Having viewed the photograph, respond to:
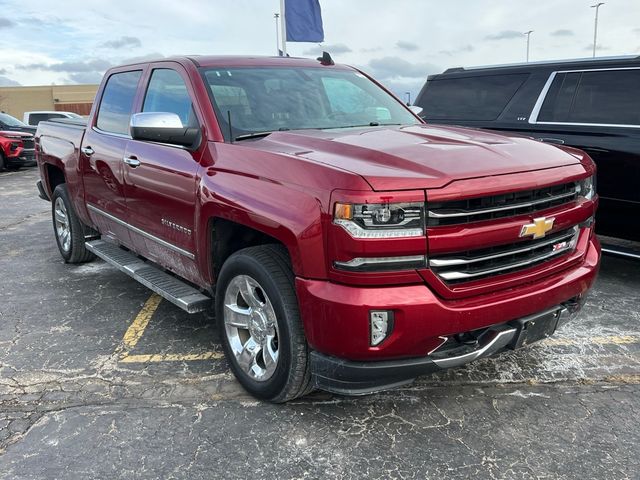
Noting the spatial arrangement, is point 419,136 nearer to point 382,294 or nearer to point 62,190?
point 382,294

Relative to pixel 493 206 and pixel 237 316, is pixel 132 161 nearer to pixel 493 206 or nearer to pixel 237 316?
pixel 237 316

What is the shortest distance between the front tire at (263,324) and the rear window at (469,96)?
152 inches

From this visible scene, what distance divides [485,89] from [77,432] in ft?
16.8

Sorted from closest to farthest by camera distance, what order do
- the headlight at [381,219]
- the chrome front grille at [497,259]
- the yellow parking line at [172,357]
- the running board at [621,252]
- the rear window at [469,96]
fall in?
the headlight at [381,219] < the chrome front grille at [497,259] < the yellow parking line at [172,357] < the running board at [621,252] < the rear window at [469,96]

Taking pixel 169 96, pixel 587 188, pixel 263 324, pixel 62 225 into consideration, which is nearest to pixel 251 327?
pixel 263 324

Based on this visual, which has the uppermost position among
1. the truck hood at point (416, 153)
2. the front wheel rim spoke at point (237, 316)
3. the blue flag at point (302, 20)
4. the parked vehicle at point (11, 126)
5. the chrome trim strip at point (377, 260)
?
the blue flag at point (302, 20)

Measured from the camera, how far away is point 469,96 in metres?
6.36

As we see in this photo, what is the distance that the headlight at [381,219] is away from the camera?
8.26 ft

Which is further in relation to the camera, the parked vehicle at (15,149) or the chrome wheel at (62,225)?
the parked vehicle at (15,149)

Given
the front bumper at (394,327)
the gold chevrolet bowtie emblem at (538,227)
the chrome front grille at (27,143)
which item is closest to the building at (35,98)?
the chrome front grille at (27,143)

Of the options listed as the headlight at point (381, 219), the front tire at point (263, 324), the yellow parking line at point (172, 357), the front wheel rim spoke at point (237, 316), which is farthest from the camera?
the yellow parking line at point (172, 357)

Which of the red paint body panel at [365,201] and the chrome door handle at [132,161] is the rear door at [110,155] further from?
the red paint body panel at [365,201]

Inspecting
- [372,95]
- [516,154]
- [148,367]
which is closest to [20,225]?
[148,367]

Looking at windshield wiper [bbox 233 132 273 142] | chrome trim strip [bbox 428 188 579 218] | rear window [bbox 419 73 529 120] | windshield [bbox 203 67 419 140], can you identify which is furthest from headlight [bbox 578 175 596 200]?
rear window [bbox 419 73 529 120]
